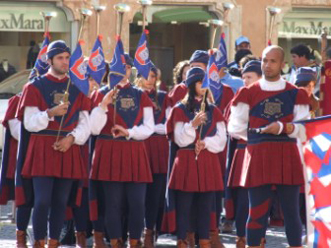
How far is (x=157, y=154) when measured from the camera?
1192 centimetres

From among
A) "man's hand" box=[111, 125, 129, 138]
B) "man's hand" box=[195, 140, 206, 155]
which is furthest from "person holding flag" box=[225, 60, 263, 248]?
"man's hand" box=[111, 125, 129, 138]

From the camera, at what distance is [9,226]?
1297 centimetres

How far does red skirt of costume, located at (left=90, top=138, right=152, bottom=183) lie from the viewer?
35.9 feet

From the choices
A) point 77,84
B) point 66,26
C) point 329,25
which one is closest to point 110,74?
point 77,84

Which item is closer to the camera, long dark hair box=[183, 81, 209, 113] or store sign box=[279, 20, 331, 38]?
long dark hair box=[183, 81, 209, 113]

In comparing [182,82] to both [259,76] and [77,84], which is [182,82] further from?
[77,84]

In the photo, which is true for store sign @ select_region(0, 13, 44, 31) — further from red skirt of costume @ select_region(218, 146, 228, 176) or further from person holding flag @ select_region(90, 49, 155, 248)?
person holding flag @ select_region(90, 49, 155, 248)

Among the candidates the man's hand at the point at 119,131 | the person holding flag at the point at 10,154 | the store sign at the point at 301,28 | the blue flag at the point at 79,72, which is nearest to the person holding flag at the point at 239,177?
the man's hand at the point at 119,131

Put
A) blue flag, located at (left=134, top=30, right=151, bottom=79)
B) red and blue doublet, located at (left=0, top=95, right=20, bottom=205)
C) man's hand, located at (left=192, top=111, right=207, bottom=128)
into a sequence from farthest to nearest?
blue flag, located at (left=134, top=30, right=151, bottom=79)
red and blue doublet, located at (left=0, top=95, right=20, bottom=205)
man's hand, located at (left=192, top=111, right=207, bottom=128)

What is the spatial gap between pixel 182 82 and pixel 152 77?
613 millimetres

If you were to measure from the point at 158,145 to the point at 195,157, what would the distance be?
0.91 meters

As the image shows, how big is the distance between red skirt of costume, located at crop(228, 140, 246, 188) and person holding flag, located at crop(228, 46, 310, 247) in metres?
1.38

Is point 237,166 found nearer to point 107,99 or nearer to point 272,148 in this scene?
point 107,99

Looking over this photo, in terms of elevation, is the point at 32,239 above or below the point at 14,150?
below
